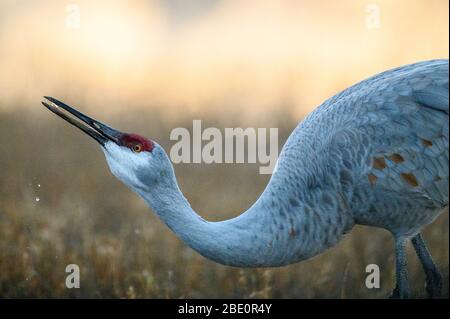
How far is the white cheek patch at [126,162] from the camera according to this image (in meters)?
3.22

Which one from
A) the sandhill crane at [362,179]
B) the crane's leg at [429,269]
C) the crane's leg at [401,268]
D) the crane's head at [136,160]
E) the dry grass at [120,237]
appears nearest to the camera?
the crane's head at [136,160]

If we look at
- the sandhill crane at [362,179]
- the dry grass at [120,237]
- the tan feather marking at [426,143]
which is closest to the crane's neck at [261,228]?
the sandhill crane at [362,179]

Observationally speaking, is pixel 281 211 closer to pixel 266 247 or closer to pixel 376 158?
pixel 266 247

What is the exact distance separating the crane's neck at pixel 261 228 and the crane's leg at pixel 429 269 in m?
0.50

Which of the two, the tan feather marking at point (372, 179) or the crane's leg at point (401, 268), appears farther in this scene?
the crane's leg at point (401, 268)

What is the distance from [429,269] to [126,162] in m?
1.60

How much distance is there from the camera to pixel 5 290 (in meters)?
4.64

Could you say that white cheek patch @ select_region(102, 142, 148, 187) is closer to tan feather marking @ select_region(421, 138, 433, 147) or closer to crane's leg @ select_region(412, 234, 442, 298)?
tan feather marking @ select_region(421, 138, 433, 147)

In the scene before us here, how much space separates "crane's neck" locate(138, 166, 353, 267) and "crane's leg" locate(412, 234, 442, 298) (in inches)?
19.5

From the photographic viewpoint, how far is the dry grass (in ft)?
15.5

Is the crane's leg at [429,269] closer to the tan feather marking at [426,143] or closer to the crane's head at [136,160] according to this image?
the tan feather marking at [426,143]

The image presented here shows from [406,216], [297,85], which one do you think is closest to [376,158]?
[406,216]

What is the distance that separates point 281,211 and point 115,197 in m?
2.03

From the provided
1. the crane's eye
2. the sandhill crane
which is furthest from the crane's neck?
the crane's eye
